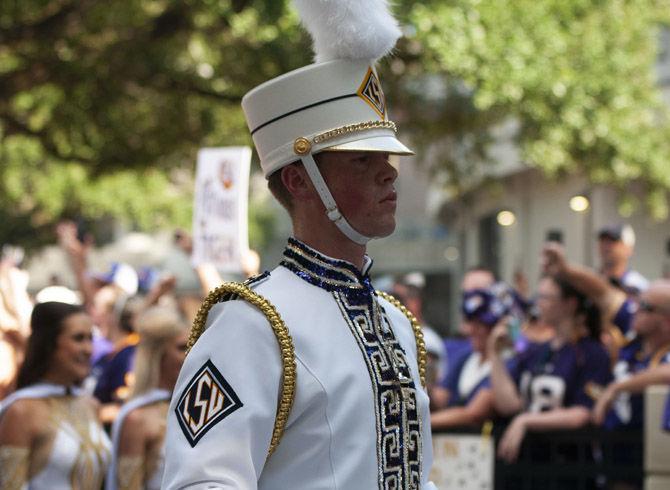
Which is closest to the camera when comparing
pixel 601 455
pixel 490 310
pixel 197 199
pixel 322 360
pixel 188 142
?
pixel 322 360

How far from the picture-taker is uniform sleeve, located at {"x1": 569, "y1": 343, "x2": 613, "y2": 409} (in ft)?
23.5

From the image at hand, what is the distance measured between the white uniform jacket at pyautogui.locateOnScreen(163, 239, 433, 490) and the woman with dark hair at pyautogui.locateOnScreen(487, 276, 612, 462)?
12.8 feet

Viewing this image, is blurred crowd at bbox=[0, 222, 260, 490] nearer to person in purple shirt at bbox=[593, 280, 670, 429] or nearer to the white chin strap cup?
person in purple shirt at bbox=[593, 280, 670, 429]

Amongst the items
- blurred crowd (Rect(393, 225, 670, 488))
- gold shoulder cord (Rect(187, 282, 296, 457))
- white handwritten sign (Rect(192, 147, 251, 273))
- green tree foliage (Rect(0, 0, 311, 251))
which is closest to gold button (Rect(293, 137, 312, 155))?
gold shoulder cord (Rect(187, 282, 296, 457))

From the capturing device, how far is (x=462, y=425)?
7.43 metres

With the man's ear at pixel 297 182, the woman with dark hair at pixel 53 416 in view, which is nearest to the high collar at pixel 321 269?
the man's ear at pixel 297 182

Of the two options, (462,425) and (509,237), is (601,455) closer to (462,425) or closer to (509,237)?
(462,425)

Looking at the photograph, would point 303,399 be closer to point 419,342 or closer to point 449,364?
point 419,342

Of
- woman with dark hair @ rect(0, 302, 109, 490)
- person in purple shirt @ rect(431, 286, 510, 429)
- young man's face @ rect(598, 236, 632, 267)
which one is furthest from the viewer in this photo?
young man's face @ rect(598, 236, 632, 267)

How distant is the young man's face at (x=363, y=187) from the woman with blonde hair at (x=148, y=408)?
308cm

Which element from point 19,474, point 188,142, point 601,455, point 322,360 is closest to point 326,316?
point 322,360

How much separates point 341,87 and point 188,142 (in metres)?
13.1

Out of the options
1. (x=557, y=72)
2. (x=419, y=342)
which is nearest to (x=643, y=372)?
(x=419, y=342)

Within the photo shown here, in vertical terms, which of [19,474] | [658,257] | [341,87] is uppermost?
[658,257]
